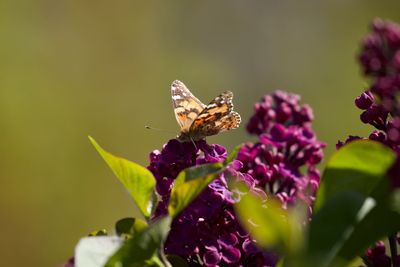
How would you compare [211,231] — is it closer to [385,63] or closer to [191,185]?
[191,185]

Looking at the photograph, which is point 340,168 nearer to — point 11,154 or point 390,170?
point 390,170

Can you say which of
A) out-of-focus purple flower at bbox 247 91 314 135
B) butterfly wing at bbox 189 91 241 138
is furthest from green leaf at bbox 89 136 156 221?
out-of-focus purple flower at bbox 247 91 314 135

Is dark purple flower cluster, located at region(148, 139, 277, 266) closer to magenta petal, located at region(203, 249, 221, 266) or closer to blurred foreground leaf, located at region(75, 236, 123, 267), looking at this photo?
magenta petal, located at region(203, 249, 221, 266)

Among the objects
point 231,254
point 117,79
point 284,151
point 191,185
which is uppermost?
point 191,185

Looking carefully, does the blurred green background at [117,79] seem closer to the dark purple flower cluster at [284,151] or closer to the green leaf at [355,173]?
the dark purple flower cluster at [284,151]

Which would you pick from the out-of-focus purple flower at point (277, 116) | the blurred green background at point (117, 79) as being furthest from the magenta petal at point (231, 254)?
the blurred green background at point (117, 79)

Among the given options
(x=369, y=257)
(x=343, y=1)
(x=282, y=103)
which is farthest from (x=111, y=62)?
(x=369, y=257)

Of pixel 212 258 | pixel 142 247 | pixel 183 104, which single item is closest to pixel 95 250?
pixel 142 247
